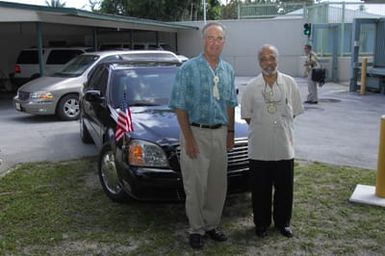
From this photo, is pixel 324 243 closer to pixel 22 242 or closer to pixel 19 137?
pixel 22 242

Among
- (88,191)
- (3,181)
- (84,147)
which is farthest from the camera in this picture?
(84,147)

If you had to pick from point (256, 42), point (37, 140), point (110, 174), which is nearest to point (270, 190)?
point (110, 174)

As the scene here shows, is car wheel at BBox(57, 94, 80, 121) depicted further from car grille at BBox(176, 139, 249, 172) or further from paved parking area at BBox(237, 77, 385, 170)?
car grille at BBox(176, 139, 249, 172)

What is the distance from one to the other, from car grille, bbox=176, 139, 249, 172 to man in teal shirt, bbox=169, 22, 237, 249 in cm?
54

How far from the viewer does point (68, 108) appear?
1209cm

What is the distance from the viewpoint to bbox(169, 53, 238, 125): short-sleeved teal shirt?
13.6ft

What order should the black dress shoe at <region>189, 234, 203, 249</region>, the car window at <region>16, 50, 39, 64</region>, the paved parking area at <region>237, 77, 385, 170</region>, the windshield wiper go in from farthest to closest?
1. the car window at <region>16, 50, 39, 64</region>
2. the paved parking area at <region>237, 77, 385, 170</region>
3. the windshield wiper
4. the black dress shoe at <region>189, 234, 203, 249</region>

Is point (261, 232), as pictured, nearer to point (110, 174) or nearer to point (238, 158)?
point (238, 158)

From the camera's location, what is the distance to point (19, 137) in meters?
9.98

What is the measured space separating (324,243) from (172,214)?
5.28 ft

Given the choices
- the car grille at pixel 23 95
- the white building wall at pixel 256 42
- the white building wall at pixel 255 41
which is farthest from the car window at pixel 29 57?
the white building wall at pixel 256 42

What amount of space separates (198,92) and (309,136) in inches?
229

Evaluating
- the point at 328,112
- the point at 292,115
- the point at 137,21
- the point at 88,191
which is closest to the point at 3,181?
the point at 88,191

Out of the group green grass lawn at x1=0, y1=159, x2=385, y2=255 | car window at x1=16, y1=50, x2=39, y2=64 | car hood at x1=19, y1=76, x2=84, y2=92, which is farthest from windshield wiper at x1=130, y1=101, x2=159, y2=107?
car window at x1=16, y1=50, x2=39, y2=64
